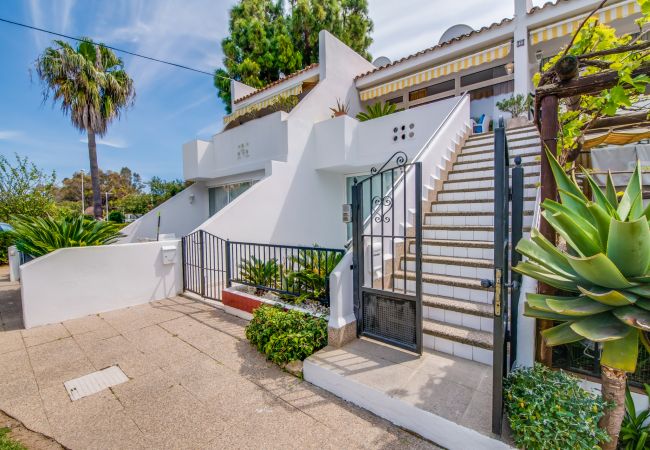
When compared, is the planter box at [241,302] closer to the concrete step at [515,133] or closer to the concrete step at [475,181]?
the concrete step at [475,181]

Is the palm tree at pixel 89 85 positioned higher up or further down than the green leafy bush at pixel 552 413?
higher up

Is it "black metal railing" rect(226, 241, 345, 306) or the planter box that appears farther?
the planter box

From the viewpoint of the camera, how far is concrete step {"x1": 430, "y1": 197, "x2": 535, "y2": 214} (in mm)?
5878

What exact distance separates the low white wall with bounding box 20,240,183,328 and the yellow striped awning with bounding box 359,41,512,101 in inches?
413

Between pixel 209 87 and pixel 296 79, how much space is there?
34.5 feet

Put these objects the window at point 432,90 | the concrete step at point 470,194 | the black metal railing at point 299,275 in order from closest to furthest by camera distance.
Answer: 1. the black metal railing at point 299,275
2. the concrete step at point 470,194
3. the window at point 432,90

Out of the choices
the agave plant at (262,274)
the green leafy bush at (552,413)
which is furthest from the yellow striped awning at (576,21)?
the agave plant at (262,274)

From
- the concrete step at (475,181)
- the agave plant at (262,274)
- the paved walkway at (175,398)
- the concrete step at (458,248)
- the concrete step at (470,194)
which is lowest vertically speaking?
the paved walkway at (175,398)

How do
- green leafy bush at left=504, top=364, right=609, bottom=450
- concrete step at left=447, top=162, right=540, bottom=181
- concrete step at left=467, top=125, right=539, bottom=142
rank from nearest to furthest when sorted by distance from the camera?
green leafy bush at left=504, top=364, right=609, bottom=450
concrete step at left=447, top=162, right=540, bottom=181
concrete step at left=467, top=125, right=539, bottom=142

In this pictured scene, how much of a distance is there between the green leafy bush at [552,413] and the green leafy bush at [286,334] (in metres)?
2.64

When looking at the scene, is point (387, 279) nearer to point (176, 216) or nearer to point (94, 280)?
point (94, 280)

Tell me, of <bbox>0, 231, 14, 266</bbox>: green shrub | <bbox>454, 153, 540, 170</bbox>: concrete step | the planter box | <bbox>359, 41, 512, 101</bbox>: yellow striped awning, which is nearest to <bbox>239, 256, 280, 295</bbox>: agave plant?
the planter box

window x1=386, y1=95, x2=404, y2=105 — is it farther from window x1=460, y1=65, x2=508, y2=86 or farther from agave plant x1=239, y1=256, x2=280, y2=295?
agave plant x1=239, y1=256, x2=280, y2=295

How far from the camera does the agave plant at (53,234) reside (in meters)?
6.68
